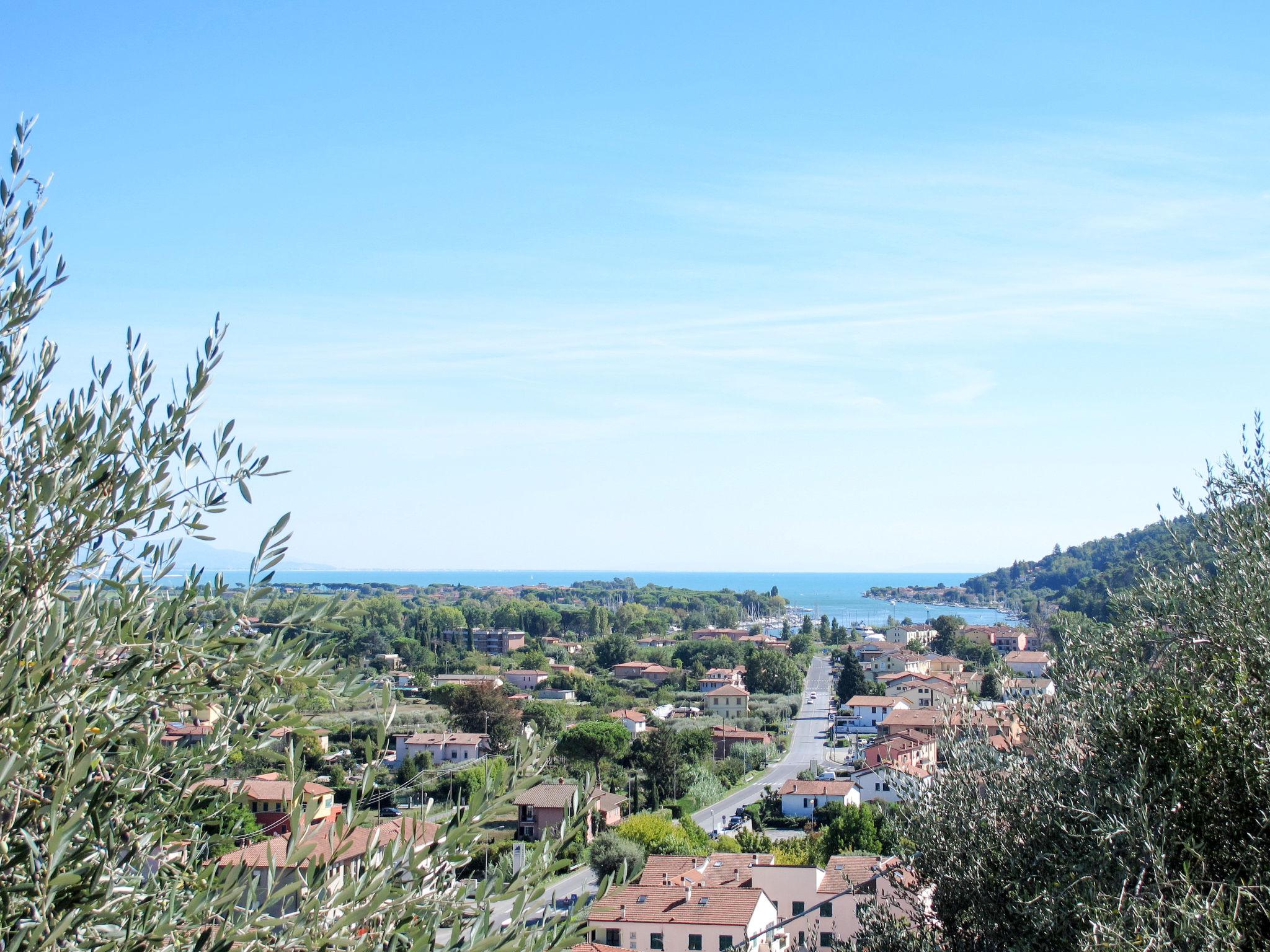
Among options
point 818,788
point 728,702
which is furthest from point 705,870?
point 728,702

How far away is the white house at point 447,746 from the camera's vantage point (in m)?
42.1

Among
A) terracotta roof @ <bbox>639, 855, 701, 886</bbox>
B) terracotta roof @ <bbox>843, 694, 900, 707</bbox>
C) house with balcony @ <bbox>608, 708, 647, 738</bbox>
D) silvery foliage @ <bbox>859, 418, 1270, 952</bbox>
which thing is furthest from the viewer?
terracotta roof @ <bbox>843, 694, 900, 707</bbox>

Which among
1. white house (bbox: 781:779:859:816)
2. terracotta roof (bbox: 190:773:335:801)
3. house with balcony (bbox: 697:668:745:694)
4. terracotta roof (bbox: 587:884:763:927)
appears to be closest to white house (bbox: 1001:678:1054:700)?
terracotta roof (bbox: 190:773:335:801)

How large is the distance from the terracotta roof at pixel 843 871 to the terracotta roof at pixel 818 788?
1032cm

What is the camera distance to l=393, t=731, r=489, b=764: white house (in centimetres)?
4212

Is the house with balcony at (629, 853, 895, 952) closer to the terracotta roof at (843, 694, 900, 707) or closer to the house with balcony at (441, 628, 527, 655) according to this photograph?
the terracotta roof at (843, 694, 900, 707)

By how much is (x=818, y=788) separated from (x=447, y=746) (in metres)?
16.5

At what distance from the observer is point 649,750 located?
38.7m

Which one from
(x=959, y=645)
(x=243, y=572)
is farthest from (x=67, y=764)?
(x=959, y=645)

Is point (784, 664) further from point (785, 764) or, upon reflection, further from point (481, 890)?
point (481, 890)

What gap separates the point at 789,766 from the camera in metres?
45.8

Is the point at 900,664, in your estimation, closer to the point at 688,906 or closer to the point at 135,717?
the point at 688,906

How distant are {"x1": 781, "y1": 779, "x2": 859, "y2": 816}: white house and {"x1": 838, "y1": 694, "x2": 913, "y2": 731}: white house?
2077cm

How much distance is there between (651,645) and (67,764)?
99536mm
